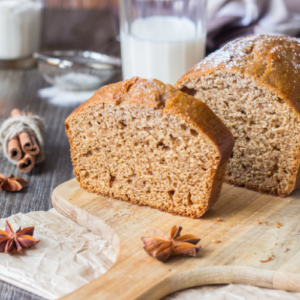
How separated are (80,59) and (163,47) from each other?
1250 millimetres

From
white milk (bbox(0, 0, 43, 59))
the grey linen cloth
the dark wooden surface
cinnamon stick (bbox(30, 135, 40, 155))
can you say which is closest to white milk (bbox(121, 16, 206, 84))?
the grey linen cloth

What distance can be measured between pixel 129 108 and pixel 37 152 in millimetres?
991

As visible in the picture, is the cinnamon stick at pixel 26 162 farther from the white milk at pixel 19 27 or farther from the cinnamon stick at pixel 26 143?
the white milk at pixel 19 27

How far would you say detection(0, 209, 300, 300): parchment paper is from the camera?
6.57 ft

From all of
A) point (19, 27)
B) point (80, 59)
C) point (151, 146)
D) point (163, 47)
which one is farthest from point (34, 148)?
point (19, 27)

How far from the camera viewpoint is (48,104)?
4242mm

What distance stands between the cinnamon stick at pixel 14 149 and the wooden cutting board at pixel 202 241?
515mm

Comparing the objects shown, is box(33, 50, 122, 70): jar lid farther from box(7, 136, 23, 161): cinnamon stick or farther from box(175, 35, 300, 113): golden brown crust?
box(175, 35, 300, 113): golden brown crust

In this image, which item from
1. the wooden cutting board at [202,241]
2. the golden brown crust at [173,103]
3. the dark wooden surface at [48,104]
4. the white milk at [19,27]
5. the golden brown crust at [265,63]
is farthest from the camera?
the white milk at [19,27]

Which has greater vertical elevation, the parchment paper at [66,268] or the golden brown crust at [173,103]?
the golden brown crust at [173,103]

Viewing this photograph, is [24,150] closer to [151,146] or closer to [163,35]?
[151,146]

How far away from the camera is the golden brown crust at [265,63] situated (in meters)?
2.51

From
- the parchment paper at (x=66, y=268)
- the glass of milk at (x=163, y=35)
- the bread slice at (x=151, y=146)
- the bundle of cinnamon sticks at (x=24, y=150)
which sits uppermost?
the glass of milk at (x=163, y=35)

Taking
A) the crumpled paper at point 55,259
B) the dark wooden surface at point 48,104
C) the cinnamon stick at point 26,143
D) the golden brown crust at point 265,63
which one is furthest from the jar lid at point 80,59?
the crumpled paper at point 55,259
